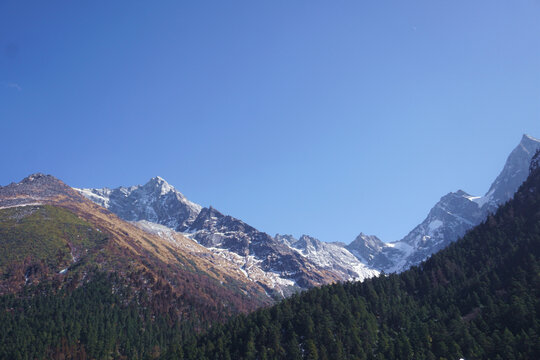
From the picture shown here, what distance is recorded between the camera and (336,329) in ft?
461

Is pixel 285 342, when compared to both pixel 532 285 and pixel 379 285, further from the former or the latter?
pixel 532 285

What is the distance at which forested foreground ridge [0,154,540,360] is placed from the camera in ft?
388

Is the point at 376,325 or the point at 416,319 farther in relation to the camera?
the point at 416,319

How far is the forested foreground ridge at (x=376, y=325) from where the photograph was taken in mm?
118188

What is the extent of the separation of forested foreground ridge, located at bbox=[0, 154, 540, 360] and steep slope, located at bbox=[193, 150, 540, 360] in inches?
15.9

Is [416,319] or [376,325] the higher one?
[376,325]

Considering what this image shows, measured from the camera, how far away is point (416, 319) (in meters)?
145

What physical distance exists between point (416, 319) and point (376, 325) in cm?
1687

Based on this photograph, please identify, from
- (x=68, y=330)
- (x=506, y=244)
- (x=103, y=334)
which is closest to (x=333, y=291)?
(x=506, y=244)

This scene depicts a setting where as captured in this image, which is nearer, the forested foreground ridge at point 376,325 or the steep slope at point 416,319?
the steep slope at point 416,319

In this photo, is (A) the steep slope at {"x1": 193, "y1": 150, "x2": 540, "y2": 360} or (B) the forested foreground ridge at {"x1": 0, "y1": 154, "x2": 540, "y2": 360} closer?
(A) the steep slope at {"x1": 193, "y1": 150, "x2": 540, "y2": 360}

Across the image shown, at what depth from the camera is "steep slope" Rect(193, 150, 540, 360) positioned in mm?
115625

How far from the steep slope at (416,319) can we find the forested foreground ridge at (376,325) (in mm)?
404

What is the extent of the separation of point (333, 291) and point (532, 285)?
267 ft
